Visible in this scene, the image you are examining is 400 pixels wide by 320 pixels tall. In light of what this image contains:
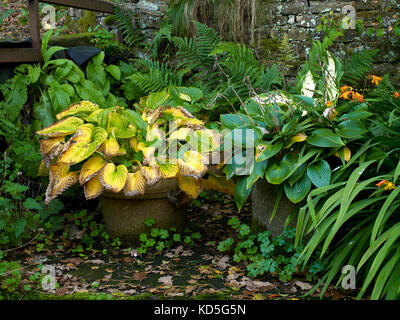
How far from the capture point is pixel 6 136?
3.37 metres

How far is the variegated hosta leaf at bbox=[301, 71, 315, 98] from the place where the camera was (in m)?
2.98

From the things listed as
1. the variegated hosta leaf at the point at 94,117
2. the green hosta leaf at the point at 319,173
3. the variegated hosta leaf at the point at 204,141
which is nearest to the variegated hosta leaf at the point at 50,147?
the variegated hosta leaf at the point at 94,117

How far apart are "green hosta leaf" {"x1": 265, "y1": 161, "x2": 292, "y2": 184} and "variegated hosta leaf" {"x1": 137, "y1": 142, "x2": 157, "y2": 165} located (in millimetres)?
711

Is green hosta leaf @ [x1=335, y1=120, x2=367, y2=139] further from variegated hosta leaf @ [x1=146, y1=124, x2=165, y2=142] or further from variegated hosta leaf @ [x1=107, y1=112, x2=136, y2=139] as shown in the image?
variegated hosta leaf @ [x1=107, y1=112, x2=136, y2=139]

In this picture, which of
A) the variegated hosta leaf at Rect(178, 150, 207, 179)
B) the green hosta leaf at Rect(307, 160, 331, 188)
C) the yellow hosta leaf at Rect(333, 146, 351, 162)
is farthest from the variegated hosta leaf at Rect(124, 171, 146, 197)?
the yellow hosta leaf at Rect(333, 146, 351, 162)

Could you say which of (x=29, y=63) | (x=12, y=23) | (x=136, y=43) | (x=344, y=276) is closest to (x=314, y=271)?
(x=344, y=276)

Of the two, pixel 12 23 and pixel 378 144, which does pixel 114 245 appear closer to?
pixel 378 144

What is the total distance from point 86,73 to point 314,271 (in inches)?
99.9

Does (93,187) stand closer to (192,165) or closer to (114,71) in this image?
(192,165)

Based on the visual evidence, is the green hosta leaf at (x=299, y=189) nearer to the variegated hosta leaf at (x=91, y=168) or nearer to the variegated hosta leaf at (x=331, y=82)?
the variegated hosta leaf at (x=331, y=82)

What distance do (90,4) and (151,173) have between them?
2331 mm

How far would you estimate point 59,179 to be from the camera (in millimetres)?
2832

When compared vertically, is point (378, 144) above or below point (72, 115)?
below

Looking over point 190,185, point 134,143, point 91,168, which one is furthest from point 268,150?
point 91,168
